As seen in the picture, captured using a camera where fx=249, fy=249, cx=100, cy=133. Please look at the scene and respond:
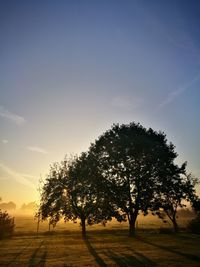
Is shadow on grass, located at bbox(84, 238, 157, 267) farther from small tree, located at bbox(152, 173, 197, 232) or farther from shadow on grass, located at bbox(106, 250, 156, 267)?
small tree, located at bbox(152, 173, 197, 232)

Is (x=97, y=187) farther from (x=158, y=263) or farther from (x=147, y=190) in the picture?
(x=158, y=263)

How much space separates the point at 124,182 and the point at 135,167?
11.3ft

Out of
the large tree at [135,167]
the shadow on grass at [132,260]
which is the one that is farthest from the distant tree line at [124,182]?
the shadow on grass at [132,260]

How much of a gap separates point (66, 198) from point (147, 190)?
58.2ft

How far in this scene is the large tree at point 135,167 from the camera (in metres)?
45.7

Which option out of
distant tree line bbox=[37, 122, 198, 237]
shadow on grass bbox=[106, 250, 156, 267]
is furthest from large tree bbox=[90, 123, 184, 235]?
shadow on grass bbox=[106, 250, 156, 267]

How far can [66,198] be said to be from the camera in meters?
52.8

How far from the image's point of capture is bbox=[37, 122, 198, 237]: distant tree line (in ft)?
150

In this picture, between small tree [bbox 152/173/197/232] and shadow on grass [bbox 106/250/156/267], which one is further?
small tree [bbox 152/173/197/232]

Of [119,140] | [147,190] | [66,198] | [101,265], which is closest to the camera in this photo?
[101,265]

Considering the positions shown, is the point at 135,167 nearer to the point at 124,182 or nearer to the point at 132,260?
the point at 124,182

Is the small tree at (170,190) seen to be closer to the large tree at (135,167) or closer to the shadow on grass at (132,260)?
the large tree at (135,167)

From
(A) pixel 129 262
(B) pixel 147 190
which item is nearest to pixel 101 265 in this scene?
(A) pixel 129 262

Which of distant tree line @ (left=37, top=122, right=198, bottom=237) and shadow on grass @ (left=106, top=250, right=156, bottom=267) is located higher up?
distant tree line @ (left=37, top=122, right=198, bottom=237)
